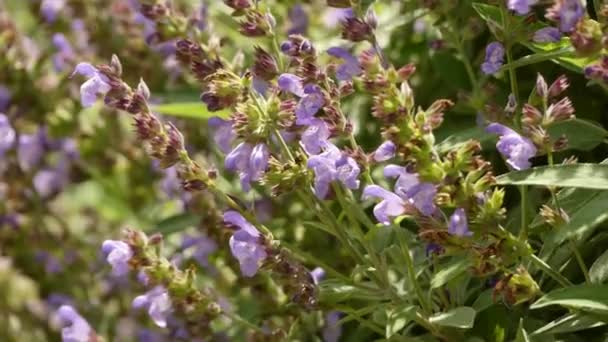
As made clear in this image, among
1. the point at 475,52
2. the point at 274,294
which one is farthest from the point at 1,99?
the point at 475,52

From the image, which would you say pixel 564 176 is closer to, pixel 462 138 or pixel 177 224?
pixel 462 138

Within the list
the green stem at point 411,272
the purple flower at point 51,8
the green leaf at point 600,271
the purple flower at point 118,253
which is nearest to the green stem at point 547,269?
the green leaf at point 600,271

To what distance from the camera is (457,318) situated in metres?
1.14

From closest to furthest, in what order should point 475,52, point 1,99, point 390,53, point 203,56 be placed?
point 203,56
point 475,52
point 390,53
point 1,99

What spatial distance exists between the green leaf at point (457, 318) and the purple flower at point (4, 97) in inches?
47.9

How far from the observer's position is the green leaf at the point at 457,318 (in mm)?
1121

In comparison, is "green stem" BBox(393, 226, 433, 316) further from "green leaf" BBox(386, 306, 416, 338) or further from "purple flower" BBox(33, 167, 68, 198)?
"purple flower" BBox(33, 167, 68, 198)

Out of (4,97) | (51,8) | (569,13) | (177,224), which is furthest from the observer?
(51,8)

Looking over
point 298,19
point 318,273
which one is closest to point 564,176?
point 318,273

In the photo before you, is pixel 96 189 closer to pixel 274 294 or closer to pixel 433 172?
pixel 274 294

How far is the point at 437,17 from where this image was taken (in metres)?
1.50

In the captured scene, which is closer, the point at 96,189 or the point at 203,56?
the point at 203,56

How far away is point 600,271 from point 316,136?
0.35m

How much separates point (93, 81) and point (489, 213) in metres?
0.51
